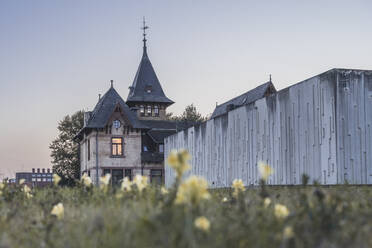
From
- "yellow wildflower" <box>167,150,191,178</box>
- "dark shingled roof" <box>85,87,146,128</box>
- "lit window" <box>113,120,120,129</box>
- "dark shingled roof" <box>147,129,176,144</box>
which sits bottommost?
"yellow wildflower" <box>167,150,191,178</box>

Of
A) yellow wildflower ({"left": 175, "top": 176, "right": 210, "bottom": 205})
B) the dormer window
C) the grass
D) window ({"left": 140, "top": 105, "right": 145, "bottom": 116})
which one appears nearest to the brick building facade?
window ({"left": 140, "top": 105, "right": 145, "bottom": 116})

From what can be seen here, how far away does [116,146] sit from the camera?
4400 centimetres

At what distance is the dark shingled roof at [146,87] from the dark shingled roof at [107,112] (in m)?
7.70

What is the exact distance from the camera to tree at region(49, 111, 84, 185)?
57722mm

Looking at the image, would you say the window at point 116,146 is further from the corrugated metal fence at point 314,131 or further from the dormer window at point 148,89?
the corrugated metal fence at point 314,131

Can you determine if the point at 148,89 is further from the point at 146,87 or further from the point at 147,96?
the point at 147,96

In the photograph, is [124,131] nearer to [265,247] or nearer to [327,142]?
[327,142]

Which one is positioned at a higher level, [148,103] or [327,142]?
[148,103]

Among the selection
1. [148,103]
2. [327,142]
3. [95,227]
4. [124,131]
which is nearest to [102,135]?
[124,131]

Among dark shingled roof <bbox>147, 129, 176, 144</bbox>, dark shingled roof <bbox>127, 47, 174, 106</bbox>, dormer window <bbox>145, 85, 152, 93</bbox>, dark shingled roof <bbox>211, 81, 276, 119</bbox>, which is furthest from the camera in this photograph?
dormer window <bbox>145, 85, 152, 93</bbox>

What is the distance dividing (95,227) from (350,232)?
5.50 feet

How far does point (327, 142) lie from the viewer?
60.0 ft

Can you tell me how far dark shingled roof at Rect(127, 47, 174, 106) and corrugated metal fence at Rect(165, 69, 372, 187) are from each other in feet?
102

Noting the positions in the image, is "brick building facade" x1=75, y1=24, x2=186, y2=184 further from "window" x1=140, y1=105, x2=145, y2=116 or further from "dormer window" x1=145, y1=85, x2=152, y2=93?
"dormer window" x1=145, y1=85, x2=152, y2=93
